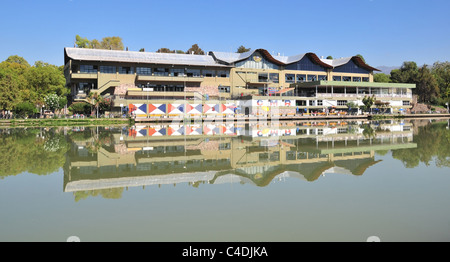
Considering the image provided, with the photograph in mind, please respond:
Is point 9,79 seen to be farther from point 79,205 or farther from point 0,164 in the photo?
point 79,205

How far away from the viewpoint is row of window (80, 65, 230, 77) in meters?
54.7

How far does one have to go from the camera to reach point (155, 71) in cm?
5844

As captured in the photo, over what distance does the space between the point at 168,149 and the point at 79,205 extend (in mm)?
10740

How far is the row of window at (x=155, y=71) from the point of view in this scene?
54.7 m

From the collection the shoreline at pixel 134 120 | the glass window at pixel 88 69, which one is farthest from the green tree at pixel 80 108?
the shoreline at pixel 134 120

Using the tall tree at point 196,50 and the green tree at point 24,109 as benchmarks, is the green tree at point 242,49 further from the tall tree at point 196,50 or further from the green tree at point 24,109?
the green tree at point 24,109

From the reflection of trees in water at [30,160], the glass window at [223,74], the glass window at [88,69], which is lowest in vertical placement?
the reflection of trees in water at [30,160]

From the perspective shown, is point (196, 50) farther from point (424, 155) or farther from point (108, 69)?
point (424, 155)

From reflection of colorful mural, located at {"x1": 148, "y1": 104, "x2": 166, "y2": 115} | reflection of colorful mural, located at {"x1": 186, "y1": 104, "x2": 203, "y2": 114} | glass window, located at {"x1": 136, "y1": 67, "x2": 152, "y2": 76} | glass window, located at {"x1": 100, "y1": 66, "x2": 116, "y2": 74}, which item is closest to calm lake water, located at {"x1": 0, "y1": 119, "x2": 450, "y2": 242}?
reflection of colorful mural, located at {"x1": 148, "y1": 104, "x2": 166, "y2": 115}

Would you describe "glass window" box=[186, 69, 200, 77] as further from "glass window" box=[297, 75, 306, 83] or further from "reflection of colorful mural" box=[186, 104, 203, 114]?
"glass window" box=[297, 75, 306, 83]

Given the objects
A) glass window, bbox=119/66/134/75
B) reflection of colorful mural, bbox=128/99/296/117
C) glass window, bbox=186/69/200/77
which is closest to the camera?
reflection of colorful mural, bbox=128/99/296/117

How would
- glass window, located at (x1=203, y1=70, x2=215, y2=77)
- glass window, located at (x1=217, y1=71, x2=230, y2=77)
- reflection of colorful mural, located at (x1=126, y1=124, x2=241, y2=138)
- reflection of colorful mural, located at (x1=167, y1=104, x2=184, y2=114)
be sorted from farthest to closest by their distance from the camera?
glass window, located at (x1=217, y1=71, x2=230, y2=77) < glass window, located at (x1=203, y1=70, x2=215, y2=77) < reflection of colorful mural, located at (x1=167, y1=104, x2=184, y2=114) < reflection of colorful mural, located at (x1=126, y1=124, x2=241, y2=138)

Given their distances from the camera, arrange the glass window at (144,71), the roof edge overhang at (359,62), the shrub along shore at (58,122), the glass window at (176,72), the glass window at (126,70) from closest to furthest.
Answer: the shrub along shore at (58,122) < the glass window at (126,70) < the glass window at (144,71) < the glass window at (176,72) < the roof edge overhang at (359,62)
